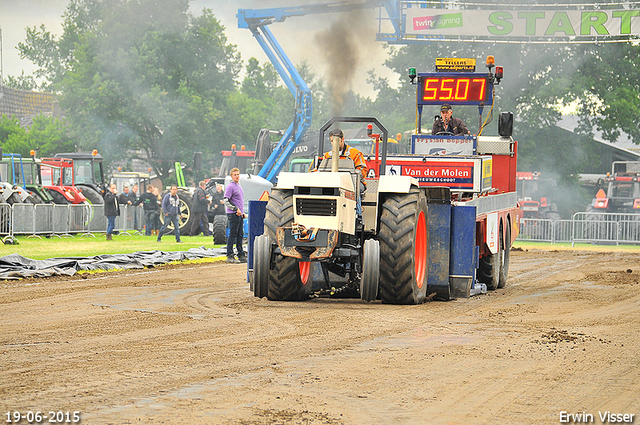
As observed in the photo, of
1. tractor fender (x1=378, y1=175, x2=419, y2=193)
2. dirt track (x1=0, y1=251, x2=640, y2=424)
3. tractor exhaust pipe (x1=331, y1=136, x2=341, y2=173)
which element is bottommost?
dirt track (x1=0, y1=251, x2=640, y2=424)

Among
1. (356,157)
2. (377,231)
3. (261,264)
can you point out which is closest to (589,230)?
(356,157)

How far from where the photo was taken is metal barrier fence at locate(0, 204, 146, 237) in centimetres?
2400

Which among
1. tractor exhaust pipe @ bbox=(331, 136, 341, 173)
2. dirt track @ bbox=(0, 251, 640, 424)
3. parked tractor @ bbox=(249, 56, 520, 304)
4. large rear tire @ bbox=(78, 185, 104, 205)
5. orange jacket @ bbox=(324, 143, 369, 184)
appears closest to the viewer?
dirt track @ bbox=(0, 251, 640, 424)

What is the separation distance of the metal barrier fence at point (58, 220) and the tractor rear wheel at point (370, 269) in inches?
635

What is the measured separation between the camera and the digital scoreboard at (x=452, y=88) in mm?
15219

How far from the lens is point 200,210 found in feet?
92.7

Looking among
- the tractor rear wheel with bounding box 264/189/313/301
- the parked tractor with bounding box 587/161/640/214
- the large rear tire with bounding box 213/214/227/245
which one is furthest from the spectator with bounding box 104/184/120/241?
the parked tractor with bounding box 587/161/640/214

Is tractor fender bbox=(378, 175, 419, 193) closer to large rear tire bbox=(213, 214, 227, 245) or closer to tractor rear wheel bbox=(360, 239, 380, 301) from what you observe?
tractor rear wheel bbox=(360, 239, 380, 301)

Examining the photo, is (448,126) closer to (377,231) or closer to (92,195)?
(377,231)

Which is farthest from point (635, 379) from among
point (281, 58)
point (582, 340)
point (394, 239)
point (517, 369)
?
point (281, 58)

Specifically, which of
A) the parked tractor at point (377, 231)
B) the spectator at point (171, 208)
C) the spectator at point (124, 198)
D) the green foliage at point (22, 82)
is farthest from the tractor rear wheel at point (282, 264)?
the green foliage at point (22, 82)

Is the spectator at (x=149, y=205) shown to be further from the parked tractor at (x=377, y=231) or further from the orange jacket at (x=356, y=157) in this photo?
the orange jacket at (x=356, y=157)

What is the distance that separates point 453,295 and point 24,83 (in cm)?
9908

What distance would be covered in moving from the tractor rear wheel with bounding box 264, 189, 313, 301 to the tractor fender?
3.69ft
